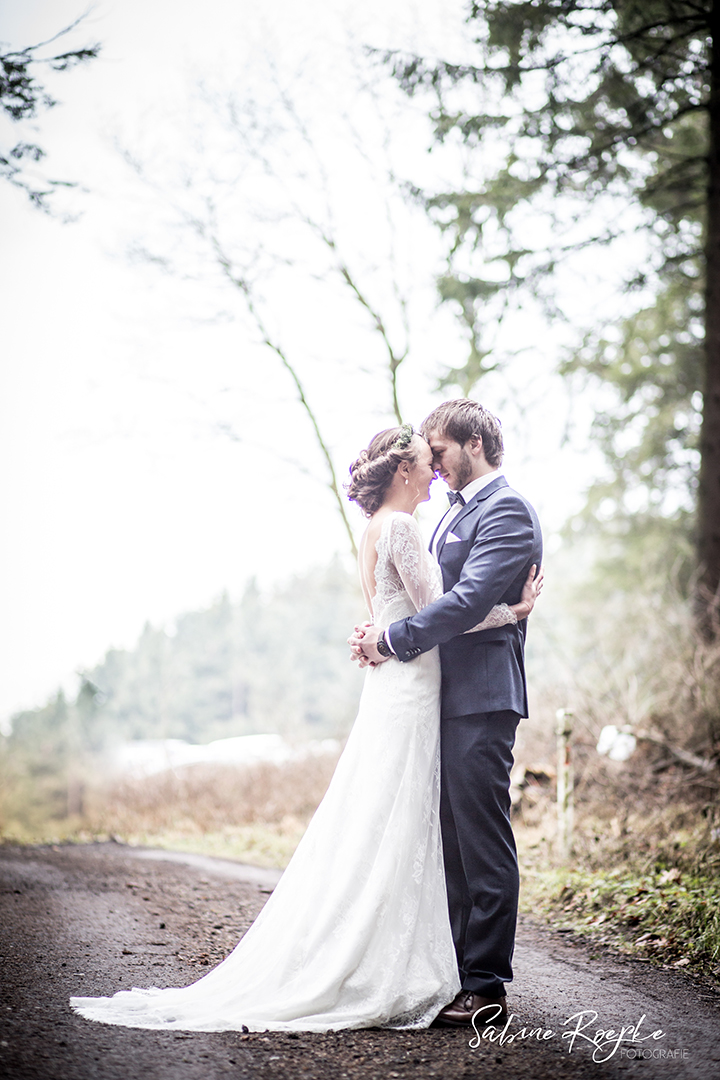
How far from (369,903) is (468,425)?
6.43ft

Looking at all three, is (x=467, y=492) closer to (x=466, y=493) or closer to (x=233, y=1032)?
(x=466, y=493)

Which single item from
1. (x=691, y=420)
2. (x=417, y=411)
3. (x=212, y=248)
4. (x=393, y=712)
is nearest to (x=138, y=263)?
(x=212, y=248)

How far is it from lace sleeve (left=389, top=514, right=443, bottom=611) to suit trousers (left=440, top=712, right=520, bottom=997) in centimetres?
52

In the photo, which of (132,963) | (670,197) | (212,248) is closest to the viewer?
(132,963)

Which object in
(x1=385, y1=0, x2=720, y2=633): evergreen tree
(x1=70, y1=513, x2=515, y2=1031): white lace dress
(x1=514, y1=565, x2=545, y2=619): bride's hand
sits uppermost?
(x1=385, y1=0, x2=720, y2=633): evergreen tree

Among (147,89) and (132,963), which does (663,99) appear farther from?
(132,963)

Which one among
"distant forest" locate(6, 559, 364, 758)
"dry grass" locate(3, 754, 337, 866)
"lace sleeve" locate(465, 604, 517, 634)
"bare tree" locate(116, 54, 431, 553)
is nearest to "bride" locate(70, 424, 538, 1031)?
"lace sleeve" locate(465, 604, 517, 634)

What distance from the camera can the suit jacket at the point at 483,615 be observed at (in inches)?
128

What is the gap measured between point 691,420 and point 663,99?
6.50 metres

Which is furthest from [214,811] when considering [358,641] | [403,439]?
[403,439]

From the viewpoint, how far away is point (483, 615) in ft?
10.7

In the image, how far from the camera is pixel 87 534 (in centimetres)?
2464

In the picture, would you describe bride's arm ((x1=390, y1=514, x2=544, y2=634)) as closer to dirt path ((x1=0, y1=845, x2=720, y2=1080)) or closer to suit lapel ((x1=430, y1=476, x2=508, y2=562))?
suit lapel ((x1=430, y1=476, x2=508, y2=562))

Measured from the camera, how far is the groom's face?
3.62 metres
